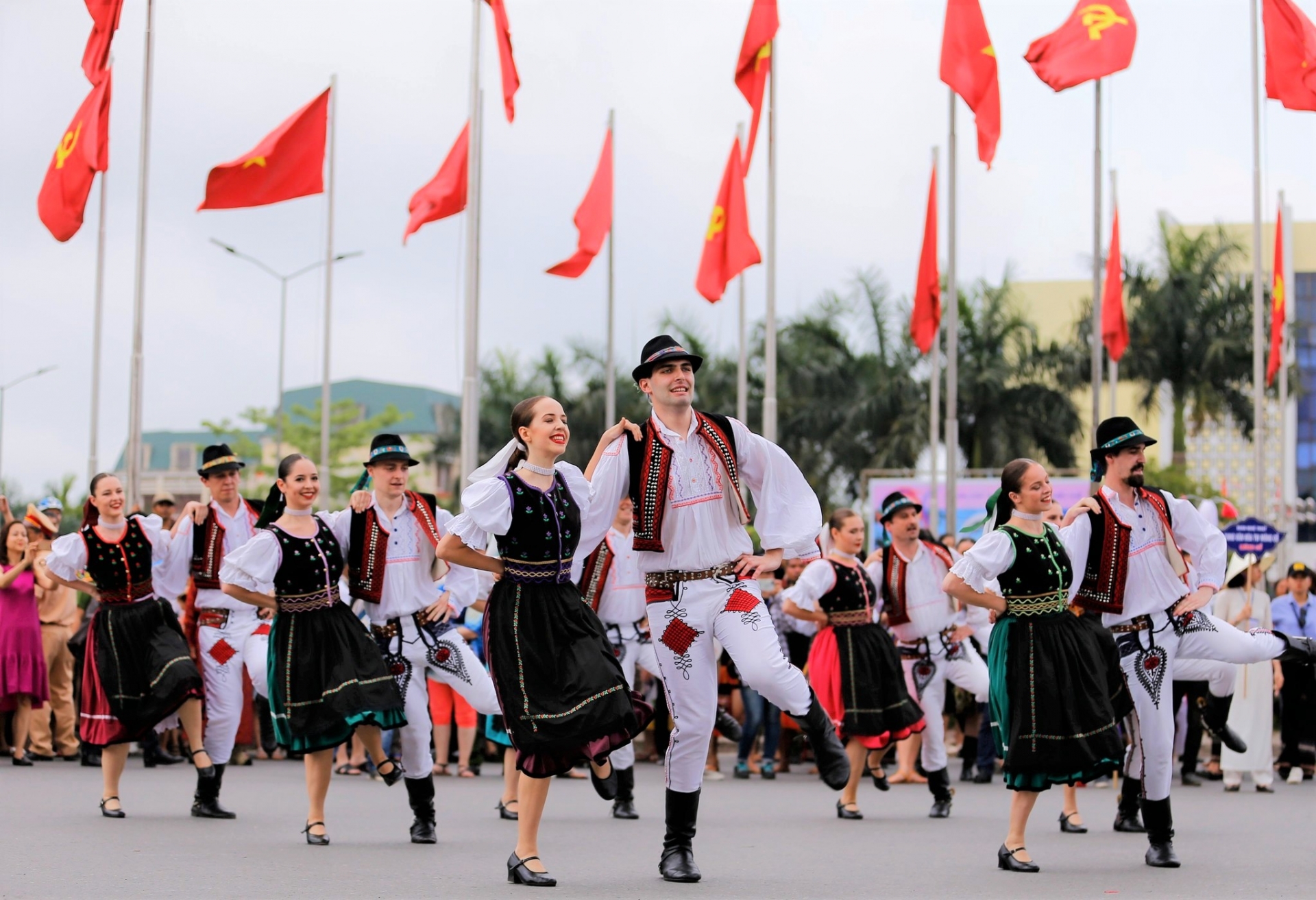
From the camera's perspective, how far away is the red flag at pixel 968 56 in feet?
65.2

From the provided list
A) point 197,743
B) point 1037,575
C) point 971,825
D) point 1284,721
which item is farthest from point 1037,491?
point 1284,721

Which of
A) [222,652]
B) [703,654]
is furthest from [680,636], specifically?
[222,652]

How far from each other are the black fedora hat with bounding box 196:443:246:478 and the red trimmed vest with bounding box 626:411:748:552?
3.86 meters

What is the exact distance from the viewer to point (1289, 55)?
18844mm

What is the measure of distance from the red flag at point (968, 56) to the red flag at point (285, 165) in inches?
290

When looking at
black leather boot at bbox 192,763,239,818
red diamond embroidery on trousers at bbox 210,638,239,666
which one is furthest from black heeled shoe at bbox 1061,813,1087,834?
red diamond embroidery on trousers at bbox 210,638,239,666

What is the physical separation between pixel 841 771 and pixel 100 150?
14202mm

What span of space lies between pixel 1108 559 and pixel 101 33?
14523mm

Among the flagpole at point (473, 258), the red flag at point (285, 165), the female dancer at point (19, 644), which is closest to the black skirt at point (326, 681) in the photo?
the female dancer at point (19, 644)

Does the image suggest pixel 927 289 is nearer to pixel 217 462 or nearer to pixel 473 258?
pixel 473 258

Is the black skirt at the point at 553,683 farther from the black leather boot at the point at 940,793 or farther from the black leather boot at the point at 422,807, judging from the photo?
the black leather boot at the point at 940,793

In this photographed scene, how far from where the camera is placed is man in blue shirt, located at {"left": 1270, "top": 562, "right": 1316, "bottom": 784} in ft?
47.3

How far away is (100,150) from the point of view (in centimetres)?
1866

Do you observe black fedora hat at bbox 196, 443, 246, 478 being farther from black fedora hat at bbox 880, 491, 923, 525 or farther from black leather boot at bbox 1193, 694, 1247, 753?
black leather boot at bbox 1193, 694, 1247, 753
